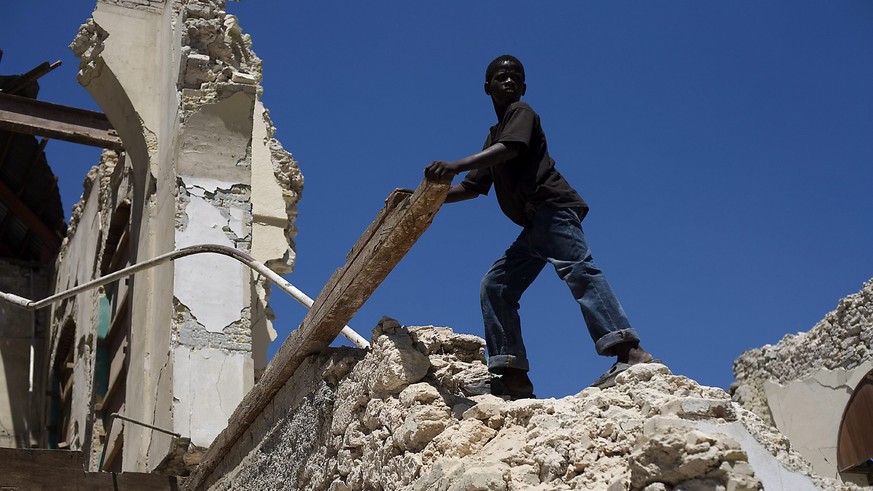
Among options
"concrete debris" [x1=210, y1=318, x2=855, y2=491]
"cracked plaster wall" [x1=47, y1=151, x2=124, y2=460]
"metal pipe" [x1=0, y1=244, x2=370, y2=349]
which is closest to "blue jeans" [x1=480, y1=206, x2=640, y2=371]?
"concrete debris" [x1=210, y1=318, x2=855, y2=491]

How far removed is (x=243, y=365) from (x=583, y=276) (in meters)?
4.28

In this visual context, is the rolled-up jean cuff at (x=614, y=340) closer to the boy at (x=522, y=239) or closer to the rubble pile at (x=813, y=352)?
the boy at (x=522, y=239)

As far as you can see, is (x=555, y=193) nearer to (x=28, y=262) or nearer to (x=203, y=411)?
(x=203, y=411)

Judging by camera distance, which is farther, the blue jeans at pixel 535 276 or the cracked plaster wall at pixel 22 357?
the cracked plaster wall at pixel 22 357

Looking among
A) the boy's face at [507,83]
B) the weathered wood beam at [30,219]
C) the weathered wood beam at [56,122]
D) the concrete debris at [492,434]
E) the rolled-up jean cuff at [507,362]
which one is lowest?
the concrete debris at [492,434]

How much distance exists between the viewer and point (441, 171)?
3439 millimetres

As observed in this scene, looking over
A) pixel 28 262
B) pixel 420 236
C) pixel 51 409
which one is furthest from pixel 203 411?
pixel 28 262

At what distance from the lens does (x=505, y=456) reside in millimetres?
3244

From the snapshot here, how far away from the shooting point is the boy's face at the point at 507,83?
4055 mm

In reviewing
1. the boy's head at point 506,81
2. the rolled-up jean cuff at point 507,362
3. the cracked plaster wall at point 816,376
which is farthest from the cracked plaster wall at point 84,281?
the cracked plaster wall at point 816,376

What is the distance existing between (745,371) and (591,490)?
14735 millimetres

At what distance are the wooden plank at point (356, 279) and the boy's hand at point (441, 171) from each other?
0.08 feet

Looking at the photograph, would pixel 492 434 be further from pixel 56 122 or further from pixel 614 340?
pixel 56 122

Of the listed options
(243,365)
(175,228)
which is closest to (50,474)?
(243,365)
